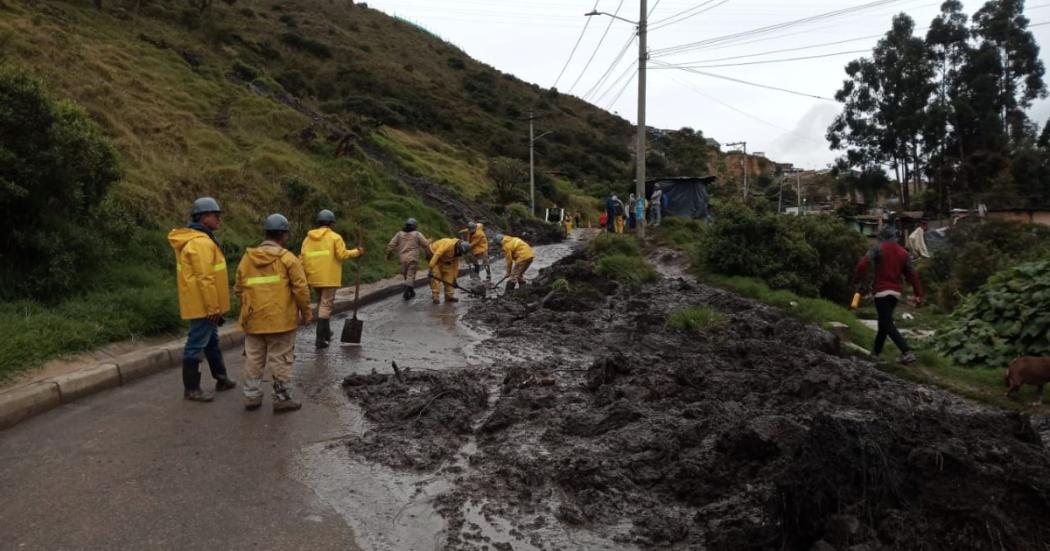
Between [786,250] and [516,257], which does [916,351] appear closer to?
[786,250]

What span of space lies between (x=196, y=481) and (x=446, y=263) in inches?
362

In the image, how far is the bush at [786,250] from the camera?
1529 centimetres

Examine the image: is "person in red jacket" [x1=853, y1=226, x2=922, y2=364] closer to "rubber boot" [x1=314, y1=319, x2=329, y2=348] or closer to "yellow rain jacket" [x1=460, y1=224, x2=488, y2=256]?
"rubber boot" [x1=314, y1=319, x2=329, y2=348]

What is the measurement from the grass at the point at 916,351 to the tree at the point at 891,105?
3435 cm

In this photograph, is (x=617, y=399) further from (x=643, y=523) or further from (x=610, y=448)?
(x=643, y=523)

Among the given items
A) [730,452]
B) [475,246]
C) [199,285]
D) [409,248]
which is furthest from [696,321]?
[475,246]

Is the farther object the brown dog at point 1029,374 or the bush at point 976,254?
the bush at point 976,254

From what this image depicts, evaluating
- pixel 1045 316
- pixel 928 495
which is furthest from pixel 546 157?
pixel 928 495

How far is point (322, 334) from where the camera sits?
896 centimetres

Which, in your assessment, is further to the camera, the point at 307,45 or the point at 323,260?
the point at 307,45

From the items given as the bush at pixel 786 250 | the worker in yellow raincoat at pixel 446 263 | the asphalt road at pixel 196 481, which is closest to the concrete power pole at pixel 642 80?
the bush at pixel 786 250

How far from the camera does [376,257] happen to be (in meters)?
17.7

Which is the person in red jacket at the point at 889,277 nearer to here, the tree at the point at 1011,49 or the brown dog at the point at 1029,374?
the brown dog at the point at 1029,374

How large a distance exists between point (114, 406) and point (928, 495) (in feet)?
20.4
